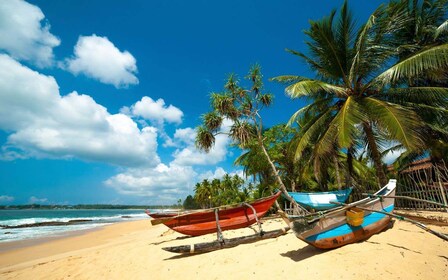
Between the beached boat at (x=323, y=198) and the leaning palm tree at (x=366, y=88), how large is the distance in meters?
1.75

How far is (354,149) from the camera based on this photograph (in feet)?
34.9

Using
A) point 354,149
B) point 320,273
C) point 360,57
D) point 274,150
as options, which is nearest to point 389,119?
point 360,57

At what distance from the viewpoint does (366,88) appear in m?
8.73

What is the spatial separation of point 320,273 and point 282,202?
1094 centimetres

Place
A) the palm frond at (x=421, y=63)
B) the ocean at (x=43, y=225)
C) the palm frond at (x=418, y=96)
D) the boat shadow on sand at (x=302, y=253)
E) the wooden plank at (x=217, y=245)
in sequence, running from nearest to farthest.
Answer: the boat shadow on sand at (x=302, y=253) → the wooden plank at (x=217, y=245) → the palm frond at (x=421, y=63) → the palm frond at (x=418, y=96) → the ocean at (x=43, y=225)

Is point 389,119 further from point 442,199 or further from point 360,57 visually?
point 442,199

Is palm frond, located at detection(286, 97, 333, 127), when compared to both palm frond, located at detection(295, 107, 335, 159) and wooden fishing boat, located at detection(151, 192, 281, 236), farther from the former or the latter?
wooden fishing boat, located at detection(151, 192, 281, 236)

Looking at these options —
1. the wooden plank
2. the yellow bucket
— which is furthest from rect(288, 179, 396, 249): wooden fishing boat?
the wooden plank

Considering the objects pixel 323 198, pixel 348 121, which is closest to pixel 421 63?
pixel 348 121

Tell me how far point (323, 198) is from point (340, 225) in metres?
5.47

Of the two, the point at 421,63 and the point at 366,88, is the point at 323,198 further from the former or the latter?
the point at 421,63

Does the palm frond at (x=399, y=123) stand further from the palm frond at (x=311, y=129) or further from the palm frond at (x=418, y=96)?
the palm frond at (x=311, y=129)

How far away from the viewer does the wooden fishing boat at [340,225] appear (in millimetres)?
4816

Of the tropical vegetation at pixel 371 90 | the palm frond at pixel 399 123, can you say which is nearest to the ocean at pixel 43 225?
the tropical vegetation at pixel 371 90
